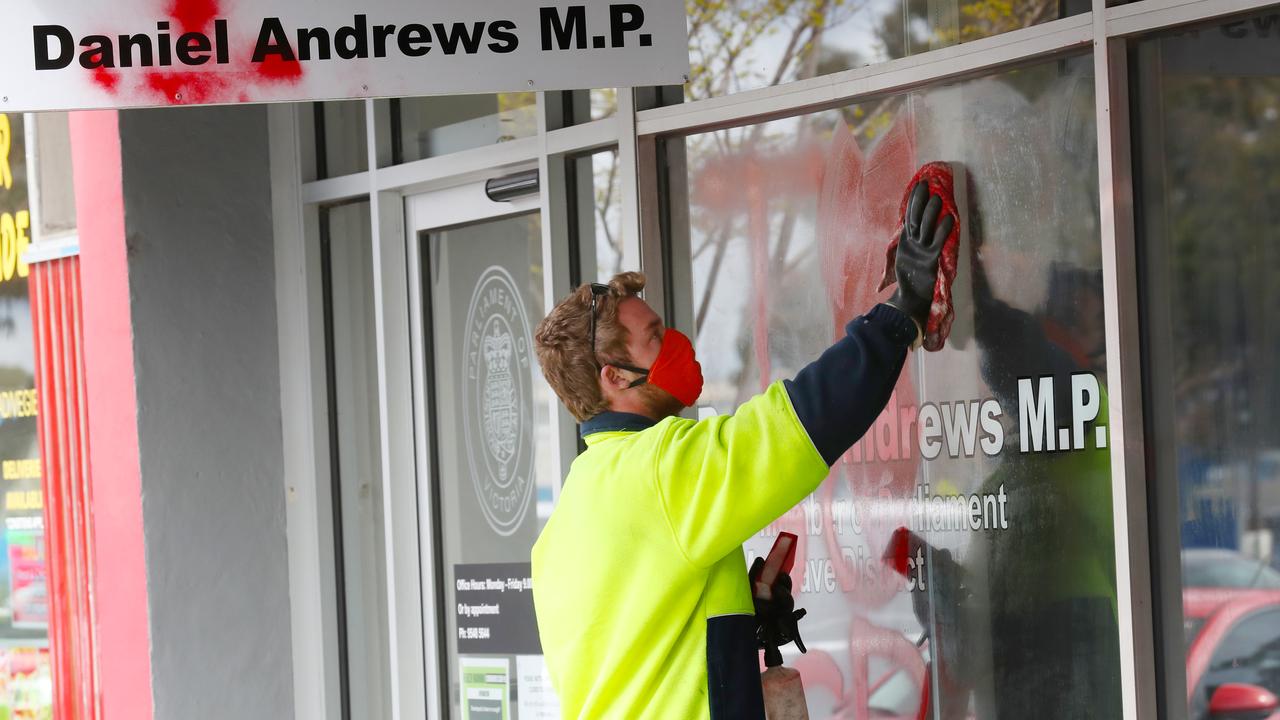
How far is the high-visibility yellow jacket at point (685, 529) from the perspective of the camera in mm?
2686

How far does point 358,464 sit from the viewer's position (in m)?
6.07

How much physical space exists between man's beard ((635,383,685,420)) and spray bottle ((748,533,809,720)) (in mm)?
340

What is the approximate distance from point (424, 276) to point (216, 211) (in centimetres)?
85

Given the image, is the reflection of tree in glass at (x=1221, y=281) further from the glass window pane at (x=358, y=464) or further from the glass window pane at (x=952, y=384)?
the glass window pane at (x=358, y=464)

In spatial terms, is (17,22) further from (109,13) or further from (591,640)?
(591,640)

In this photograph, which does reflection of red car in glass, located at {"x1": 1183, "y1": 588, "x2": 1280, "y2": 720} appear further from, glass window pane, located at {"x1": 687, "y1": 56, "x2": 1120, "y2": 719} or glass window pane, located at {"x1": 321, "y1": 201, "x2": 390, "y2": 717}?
glass window pane, located at {"x1": 321, "y1": 201, "x2": 390, "y2": 717}

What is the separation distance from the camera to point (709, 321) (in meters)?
4.79

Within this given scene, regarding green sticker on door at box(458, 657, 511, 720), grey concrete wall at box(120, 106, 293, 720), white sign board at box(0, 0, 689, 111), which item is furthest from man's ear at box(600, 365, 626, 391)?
grey concrete wall at box(120, 106, 293, 720)

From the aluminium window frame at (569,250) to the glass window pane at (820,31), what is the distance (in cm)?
6

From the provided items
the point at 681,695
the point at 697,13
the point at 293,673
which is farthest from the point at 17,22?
the point at 293,673

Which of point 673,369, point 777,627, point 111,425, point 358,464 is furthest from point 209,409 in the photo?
point 777,627

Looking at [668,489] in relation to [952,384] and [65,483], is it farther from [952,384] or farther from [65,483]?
[65,483]

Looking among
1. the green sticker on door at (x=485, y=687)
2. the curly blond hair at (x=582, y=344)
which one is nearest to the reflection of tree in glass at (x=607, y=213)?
the green sticker on door at (x=485, y=687)

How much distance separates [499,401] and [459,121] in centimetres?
101
